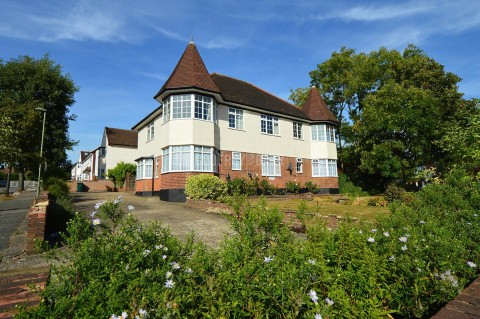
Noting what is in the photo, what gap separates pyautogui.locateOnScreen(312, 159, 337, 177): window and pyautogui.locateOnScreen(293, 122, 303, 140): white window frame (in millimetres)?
2940

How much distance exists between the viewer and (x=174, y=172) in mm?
19125

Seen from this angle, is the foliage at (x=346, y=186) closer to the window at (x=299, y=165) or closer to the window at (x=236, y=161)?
the window at (x=299, y=165)

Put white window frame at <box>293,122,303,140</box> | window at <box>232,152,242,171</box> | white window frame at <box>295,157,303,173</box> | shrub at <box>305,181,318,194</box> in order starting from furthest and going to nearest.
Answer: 1. white window frame at <box>293,122,303,140</box>
2. white window frame at <box>295,157,303,173</box>
3. shrub at <box>305,181,318,194</box>
4. window at <box>232,152,242,171</box>

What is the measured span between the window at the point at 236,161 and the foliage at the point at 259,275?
17.8m

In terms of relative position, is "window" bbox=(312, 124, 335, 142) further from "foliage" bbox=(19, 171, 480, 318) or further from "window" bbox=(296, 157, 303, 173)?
"foliage" bbox=(19, 171, 480, 318)

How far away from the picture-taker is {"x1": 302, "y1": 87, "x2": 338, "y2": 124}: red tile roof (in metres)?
28.7

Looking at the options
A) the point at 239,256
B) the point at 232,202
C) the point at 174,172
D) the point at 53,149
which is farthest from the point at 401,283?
the point at 53,149

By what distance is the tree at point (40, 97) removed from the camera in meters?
25.8

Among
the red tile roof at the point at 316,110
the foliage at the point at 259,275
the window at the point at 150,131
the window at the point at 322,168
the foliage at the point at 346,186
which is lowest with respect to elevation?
the foliage at the point at 259,275

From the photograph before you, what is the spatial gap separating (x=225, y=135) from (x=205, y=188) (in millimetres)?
6892

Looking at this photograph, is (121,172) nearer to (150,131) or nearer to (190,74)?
(150,131)

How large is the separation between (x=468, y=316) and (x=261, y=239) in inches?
92.9

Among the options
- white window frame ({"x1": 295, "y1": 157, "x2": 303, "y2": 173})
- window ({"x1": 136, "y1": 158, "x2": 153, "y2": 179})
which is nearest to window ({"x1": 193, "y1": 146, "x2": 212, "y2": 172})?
window ({"x1": 136, "y1": 158, "x2": 153, "y2": 179})

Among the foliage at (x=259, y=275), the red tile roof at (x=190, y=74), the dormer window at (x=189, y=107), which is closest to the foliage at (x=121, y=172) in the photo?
the red tile roof at (x=190, y=74)
